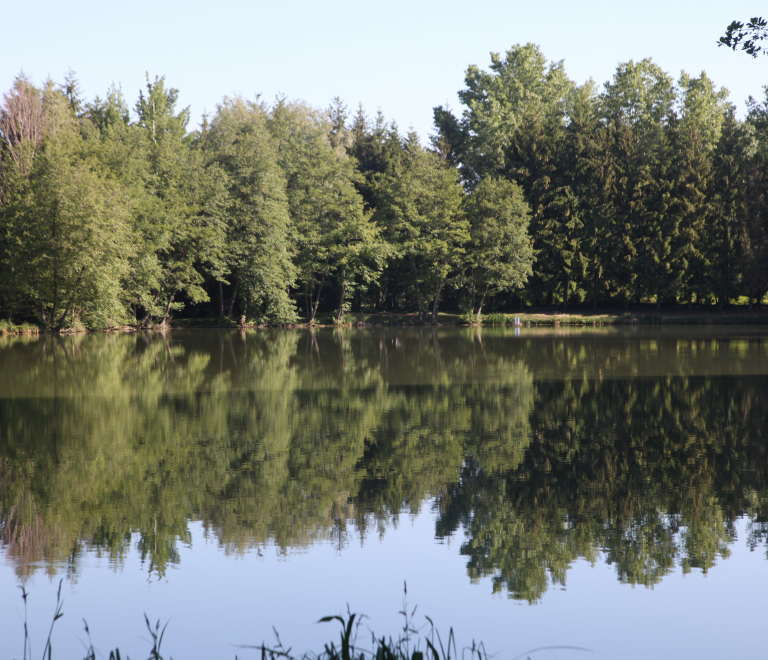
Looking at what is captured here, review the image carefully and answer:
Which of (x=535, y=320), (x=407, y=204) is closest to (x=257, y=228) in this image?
(x=407, y=204)

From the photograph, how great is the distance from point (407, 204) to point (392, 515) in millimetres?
46448

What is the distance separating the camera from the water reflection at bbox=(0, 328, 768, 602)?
20.7 ft

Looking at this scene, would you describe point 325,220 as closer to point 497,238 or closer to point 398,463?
point 497,238

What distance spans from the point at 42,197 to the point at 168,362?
57.3 ft

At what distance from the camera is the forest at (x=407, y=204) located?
40.8m

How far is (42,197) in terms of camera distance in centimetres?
3578

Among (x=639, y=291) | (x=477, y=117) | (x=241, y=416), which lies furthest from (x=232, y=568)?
(x=477, y=117)

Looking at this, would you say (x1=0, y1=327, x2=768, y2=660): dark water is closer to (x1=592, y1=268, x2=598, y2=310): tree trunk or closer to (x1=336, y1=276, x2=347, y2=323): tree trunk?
(x1=336, y1=276, x2=347, y2=323): tree trunk

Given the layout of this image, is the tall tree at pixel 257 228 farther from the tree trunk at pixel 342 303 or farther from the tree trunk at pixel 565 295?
the tree trunk at pixel 565 295

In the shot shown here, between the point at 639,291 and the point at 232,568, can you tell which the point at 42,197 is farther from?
the point at 639,291

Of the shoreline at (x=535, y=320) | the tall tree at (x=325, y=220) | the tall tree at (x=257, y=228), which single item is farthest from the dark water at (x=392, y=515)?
the tall tree at (x=325, y=220)

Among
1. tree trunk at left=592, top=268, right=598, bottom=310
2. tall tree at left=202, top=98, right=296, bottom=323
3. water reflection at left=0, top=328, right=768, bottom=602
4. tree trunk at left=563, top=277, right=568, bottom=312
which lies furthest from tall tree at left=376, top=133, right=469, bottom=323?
water reflection at left=0, top=328, right=768, bottom=602

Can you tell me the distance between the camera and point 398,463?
29.9 feet

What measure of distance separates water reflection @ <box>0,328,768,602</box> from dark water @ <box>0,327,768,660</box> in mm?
35
